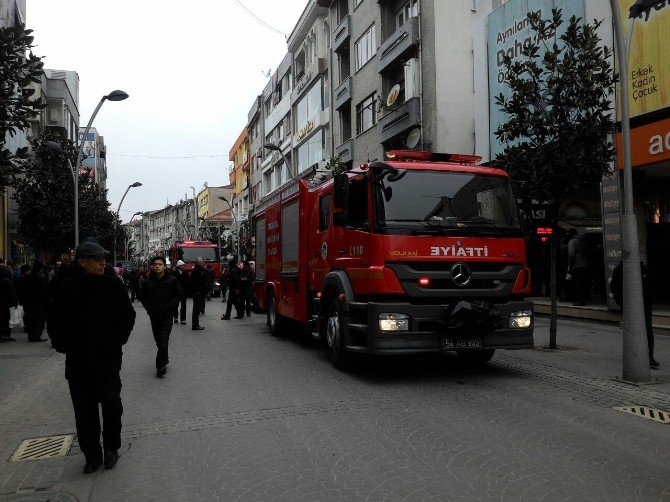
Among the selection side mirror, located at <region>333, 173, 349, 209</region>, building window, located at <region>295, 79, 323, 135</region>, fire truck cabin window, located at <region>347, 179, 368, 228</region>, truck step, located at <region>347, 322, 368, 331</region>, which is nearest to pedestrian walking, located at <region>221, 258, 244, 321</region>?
side mirror, located at <region>333, 173, 349, 209</region>

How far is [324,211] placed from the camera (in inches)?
388

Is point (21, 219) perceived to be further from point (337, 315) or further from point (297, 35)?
point (337, 315)

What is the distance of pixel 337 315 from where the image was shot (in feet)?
28.8

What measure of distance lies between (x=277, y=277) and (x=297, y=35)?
30.8 metres

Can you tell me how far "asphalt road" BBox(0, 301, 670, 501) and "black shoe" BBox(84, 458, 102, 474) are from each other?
7 centimetres

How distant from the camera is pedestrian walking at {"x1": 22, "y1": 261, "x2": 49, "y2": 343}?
1378cm

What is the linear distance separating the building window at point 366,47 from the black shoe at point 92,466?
25.1 metres

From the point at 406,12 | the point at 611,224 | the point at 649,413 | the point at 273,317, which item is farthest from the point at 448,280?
the point at 406,12

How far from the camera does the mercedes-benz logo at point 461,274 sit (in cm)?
771

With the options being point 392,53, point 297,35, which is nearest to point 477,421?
point 392,53

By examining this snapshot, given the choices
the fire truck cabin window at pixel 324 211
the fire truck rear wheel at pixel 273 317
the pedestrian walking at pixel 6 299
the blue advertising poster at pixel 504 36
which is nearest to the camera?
the fire truck cabin window at pixel 324 211

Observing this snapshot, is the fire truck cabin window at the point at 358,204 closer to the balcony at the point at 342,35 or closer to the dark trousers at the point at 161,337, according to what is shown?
the dark trousers at the point at 161,337

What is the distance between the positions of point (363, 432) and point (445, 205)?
3482mm

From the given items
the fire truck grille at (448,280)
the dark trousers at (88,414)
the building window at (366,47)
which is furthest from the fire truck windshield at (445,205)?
the building window at (366,47)
